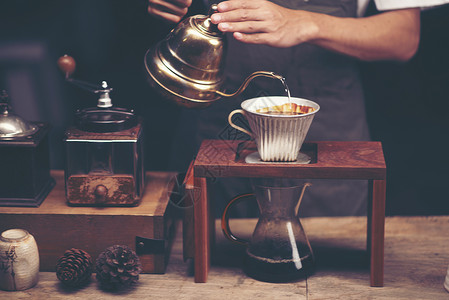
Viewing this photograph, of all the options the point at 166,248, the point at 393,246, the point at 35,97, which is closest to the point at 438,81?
the point at 393,246

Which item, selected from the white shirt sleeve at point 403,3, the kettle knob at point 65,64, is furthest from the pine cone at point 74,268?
A: the white shirt sleeve at point 403,3

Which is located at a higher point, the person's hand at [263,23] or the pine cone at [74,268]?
the person's hand at [263,23]

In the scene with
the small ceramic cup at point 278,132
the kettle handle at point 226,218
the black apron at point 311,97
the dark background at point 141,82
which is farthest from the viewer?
the dark background at point 141,82

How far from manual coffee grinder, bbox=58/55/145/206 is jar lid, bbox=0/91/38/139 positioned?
5.2 inches

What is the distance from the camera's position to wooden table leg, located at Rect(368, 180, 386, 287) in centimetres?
149

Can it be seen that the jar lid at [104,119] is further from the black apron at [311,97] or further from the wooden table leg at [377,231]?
the wooden table leg at [377,231]

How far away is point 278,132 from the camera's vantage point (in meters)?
1.49

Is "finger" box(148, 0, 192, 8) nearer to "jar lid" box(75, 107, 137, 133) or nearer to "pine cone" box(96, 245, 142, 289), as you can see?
"jar lid" box(75, 107, 137, 133)

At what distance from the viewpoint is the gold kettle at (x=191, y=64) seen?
1.50m

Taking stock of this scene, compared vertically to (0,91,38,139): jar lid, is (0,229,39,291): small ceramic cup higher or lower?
lower

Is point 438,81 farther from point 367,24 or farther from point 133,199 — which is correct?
point 133,199

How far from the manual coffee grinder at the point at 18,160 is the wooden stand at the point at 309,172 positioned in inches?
16.3

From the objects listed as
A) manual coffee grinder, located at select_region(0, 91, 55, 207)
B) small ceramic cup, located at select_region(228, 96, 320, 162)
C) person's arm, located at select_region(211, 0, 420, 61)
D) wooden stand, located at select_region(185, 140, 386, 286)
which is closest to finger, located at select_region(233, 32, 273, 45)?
person's arm, located at select_region(211, 0, 420, 61)

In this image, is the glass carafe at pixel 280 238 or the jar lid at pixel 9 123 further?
the jar lid at pixel 9 123
